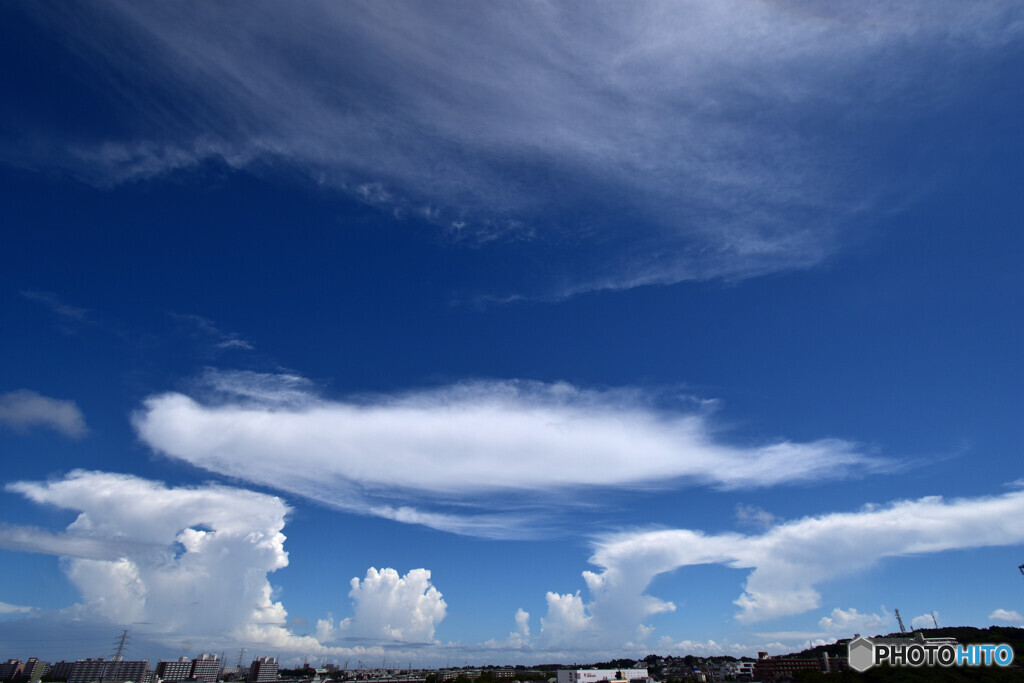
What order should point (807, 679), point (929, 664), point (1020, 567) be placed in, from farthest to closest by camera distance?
point (807, 679) → point (1020, 567) → point (929, 664)

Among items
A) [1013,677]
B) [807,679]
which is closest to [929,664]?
[1013,677]

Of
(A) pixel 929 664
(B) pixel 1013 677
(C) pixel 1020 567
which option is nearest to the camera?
(B) pixel 1013 677

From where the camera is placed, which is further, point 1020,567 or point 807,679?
point 807,679

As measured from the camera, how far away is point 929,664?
Answer: 492ft

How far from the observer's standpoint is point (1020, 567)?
165250 mm

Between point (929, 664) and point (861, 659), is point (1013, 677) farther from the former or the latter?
point (861, 659)

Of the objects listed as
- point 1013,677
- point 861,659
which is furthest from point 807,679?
point 1013,677

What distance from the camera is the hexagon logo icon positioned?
14452cm

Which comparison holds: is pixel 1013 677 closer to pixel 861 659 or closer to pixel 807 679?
pixel 861 659

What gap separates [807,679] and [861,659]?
35947mm

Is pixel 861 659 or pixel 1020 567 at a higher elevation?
pixel 1020 567

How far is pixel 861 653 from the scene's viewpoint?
14962 centimetres

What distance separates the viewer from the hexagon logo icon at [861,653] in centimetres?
14452

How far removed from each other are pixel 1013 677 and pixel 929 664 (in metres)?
17.7
